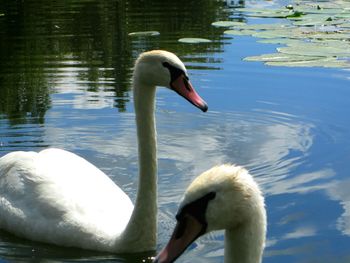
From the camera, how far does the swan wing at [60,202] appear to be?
23.9 ft

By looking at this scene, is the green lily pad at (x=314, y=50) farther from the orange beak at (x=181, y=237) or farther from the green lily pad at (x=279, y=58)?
the orange beak at (x=181, y=237)

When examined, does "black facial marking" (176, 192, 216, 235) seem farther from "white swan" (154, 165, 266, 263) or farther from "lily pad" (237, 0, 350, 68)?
"lily pad" (237, 0, 350, 68)

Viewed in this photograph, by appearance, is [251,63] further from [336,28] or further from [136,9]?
[136,9]

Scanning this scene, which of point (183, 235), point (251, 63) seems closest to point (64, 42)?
point (251, 63)

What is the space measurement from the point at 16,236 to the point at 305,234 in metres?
2.40

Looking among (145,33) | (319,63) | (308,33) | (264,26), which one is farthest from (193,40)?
(319,63)

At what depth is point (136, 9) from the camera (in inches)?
900

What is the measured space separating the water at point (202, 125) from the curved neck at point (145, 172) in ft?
0.52

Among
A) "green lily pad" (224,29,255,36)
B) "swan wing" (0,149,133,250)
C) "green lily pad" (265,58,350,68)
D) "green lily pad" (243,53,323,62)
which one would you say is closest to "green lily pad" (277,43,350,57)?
"green lily pad" (243,53,323,62)

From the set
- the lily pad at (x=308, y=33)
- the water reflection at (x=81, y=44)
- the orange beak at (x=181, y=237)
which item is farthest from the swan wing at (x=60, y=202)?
the lily pad at (x=308, y=33)

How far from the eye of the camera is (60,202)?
7426 millimetres

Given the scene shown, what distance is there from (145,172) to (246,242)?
2.81 metres

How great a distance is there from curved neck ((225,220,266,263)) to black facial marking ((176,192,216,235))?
0.16 metres

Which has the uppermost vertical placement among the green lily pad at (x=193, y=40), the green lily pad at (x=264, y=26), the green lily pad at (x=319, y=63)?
the green lily pad at (x=264, y=26)
